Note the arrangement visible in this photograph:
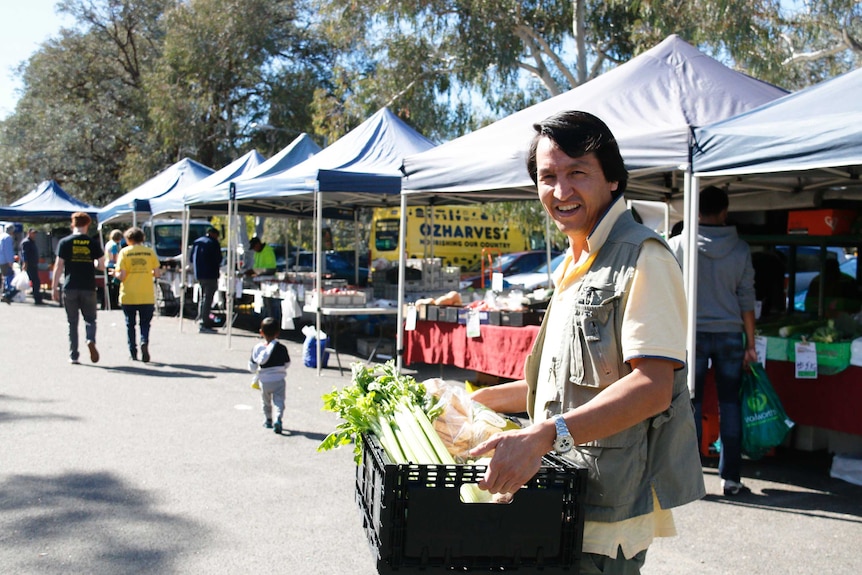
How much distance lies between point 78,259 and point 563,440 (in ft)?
33.2

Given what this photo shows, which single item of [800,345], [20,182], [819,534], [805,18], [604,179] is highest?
[805,18]

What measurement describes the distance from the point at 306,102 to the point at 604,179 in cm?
3079

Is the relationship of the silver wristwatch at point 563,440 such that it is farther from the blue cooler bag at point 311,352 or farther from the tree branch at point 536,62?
the tree branch at point 536,62

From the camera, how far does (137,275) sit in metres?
11.2

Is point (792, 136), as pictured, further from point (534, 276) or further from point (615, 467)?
point (534, 276)

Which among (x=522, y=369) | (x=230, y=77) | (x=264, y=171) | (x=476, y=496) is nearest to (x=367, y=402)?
(x=476, y=496)

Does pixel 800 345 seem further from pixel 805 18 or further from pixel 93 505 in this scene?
pixel 805 18

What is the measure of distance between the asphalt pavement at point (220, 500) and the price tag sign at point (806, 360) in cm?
81

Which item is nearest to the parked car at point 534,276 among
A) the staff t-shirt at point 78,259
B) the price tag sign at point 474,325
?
the staff t-shirt at point 78,259

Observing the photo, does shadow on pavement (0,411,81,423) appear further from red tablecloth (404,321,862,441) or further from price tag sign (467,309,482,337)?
price tag sign (467,309,482,337)

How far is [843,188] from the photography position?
764 centimetres

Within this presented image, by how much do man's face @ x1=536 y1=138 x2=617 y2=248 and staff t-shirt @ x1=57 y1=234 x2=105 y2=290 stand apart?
9.72 metres

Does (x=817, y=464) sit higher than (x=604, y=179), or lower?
lower

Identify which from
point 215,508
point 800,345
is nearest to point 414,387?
point 215,508
